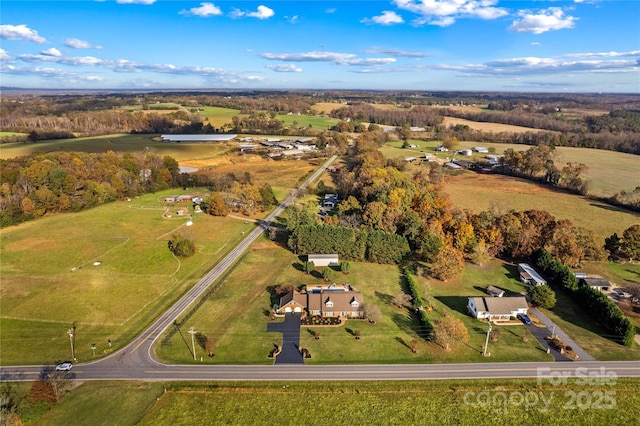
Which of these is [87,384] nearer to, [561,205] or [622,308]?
[622,308]

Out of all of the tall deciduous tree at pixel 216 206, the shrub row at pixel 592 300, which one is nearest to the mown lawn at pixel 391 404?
the shrub row at pixel 592 300

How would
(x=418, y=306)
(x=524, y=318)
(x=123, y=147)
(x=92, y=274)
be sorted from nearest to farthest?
(x=524, y=318) → (x=418, y=306) → (x=92, y=274) → (x=123, y=147)

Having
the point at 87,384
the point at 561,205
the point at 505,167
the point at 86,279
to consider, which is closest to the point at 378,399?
the point at 87,384

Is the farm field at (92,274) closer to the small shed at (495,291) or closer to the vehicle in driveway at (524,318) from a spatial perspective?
the small shed at (495,291)

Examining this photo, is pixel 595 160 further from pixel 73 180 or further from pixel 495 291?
pixel 73 180

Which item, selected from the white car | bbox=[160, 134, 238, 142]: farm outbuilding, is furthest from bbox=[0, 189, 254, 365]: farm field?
bbox=[160, 134, 238, 142]: farm outbuilding

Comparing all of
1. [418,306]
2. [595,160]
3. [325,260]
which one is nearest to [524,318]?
[418,306]
